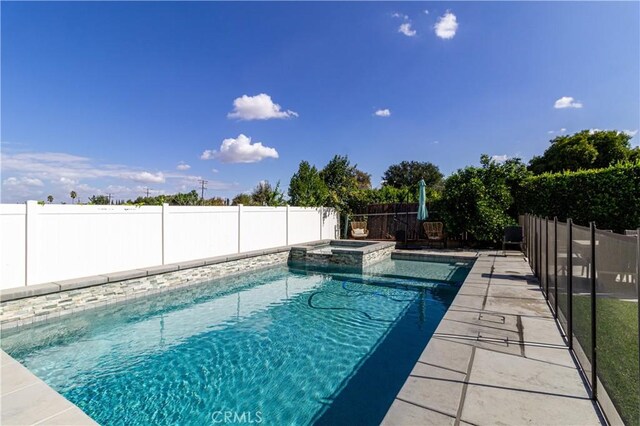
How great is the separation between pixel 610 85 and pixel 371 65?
8970 millimetres

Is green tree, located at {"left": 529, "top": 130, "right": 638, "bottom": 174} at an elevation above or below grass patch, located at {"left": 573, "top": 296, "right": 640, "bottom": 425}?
above

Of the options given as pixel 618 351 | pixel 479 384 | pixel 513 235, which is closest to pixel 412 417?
pixel 479 384

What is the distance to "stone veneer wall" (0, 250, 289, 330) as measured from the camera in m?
5.65

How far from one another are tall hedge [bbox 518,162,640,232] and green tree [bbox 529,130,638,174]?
15.8 meters

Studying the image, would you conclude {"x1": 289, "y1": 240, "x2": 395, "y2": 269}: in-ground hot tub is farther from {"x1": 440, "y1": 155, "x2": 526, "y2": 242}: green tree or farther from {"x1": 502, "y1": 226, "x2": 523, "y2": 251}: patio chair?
{"x1": 502, "y1": 226, "x2": 523, "y2": 251}: patio chair

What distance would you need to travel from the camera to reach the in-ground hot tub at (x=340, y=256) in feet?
36.9

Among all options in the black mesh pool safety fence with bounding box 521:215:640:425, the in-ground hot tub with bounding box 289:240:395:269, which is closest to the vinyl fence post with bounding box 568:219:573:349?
the black mesh pool safety fence with bounding box 521:215:640:425

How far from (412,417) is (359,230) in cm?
1514

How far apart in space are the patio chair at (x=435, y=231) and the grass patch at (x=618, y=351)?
12340mm

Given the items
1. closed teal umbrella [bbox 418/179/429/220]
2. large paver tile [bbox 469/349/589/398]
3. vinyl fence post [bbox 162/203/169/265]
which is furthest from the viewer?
closed teal umbrella [bbox 418/179/429/220]

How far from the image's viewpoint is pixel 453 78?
516 inches

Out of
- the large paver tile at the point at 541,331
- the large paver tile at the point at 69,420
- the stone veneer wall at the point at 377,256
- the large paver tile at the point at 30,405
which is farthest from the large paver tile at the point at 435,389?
the stone veneer wall at the point at 377,256

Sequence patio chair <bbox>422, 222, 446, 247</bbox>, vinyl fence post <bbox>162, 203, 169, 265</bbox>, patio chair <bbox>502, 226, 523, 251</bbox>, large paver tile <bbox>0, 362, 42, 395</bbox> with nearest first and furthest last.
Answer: large paver tile <bbox>0, 362, 42, 395</bbox> → vinyl fence post <bbox>162, 203, 169, 265</bbox> → patio chair <bbox>502, 226, 523, 251</bbox> → patio chair <bbox>422, 222, 446, 247</bbox>

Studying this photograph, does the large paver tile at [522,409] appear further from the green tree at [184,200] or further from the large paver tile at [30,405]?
the green tree at [184,200]
